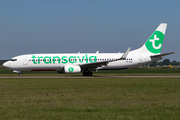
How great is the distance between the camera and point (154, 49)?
41281mm

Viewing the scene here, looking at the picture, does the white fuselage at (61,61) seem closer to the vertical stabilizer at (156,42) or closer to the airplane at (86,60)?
the airplane at (86,60)

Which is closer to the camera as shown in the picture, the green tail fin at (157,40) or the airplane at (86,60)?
the airplane at (86,60)

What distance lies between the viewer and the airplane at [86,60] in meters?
39.0

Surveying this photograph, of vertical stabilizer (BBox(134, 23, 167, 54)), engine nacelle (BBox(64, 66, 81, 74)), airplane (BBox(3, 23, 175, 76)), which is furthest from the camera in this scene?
vertical stabilizer (BBox(134, 23, 167, 54))

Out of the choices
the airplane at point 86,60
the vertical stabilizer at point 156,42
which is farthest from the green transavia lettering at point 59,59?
the vertical stabilizer at point 156,42

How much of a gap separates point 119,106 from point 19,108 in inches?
178

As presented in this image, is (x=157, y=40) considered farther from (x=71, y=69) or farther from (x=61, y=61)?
(x=61, y=61)

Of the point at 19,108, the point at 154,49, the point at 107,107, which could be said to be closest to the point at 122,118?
the point at 107,107

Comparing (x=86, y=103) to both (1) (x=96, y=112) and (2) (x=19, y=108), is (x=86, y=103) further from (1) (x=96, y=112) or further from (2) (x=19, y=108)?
(2) (x=19, y=108)

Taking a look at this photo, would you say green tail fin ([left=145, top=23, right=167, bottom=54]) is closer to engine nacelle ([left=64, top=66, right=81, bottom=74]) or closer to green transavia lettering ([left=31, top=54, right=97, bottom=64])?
green transavia lettering ([left=31, top=54, right=97, bottom=64])

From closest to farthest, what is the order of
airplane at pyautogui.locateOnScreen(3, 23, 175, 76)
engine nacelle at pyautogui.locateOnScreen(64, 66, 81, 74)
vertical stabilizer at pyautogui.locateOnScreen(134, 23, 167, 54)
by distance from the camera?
engine nacelle at pyautogui.locateOnScreen(64, 66, 81, 74) → airplane at pyautogui.locateOnScreen(3, 23, 175, 76) → vertical stabilizer at pyautogui.locateOnScreen(134, 23, 167, 54)

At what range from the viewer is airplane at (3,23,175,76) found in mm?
39000

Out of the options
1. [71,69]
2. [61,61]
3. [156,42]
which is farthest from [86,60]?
[156,42]

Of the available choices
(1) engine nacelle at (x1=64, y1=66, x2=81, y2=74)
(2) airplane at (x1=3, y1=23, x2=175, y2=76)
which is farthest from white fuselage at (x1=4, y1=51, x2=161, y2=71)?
(1) engine nacelle at (x1=64, y1=66, x2=81, y2=74)
